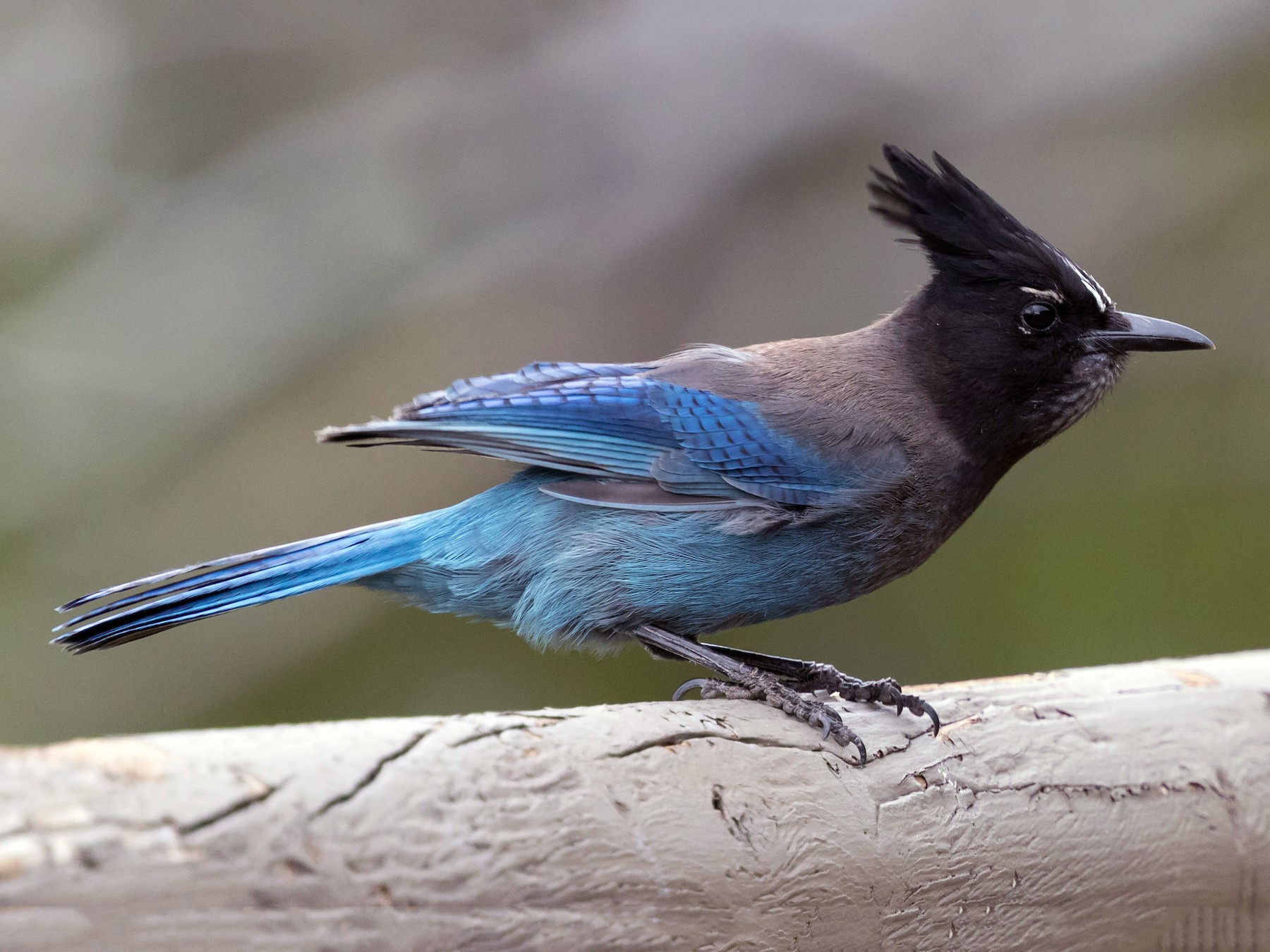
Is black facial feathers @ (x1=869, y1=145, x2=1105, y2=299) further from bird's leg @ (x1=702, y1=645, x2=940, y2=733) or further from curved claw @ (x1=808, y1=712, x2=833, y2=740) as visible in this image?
curved claw @ (x1=808, y1=712, x2=833, y2=740)

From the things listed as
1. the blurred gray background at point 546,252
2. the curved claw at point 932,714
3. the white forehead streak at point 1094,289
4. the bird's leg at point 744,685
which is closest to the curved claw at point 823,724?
the bird's leg at point 744,685

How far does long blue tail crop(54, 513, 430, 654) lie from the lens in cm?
242

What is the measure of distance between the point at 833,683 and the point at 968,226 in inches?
39.4

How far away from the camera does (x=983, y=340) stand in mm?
2830

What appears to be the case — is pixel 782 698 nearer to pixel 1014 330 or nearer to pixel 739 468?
pixel 739 468

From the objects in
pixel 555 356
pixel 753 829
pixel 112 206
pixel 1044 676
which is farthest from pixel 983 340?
pixel 112 206

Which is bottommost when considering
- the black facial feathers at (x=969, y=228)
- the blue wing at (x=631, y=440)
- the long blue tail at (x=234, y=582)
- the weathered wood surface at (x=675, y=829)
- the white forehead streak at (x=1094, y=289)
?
the weathered wood surface at (x=675, y=829)

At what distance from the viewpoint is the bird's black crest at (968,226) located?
111 inches

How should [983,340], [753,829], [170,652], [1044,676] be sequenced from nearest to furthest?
[753,829] → [1044,676] → [983,340] → [170,652]

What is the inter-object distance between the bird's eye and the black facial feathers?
5 centimetres

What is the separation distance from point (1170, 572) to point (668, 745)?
3.70 m

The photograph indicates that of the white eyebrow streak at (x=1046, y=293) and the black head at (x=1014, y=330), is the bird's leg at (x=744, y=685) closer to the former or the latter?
the black head at (x=1014, y=330)

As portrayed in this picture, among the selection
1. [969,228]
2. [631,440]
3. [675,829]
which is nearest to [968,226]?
[969,228]

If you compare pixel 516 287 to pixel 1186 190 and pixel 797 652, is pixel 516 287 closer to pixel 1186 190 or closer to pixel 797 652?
pixel 797 652
